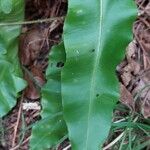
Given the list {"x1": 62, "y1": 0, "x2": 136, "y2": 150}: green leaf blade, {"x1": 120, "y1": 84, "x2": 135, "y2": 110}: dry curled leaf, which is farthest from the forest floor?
{"x1": 62, "y1": 0, "x2": 136, "y2": 150}: green leaf blade

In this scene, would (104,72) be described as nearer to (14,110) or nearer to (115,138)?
(115,138)

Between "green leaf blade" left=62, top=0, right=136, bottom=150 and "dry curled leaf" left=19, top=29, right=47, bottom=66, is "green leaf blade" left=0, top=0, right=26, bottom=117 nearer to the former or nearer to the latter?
"dry curled leaf" left=19, top=29, right=47, bottom=66

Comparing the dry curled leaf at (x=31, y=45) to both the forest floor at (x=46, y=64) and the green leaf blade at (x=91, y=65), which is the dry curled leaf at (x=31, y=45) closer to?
the forest floor at (x=46, y=64)

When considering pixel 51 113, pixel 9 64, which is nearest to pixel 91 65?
pixel 51 113

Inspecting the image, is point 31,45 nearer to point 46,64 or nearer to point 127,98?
point 46,64

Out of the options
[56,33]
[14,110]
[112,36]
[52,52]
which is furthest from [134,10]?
[14,110]

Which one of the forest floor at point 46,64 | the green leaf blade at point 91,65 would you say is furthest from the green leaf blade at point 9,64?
the green leaf blade at point 91,65
